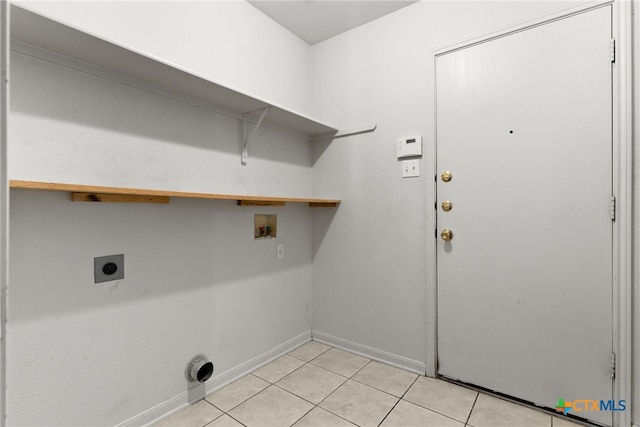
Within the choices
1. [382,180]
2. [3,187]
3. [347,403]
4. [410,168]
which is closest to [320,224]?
[382,180]

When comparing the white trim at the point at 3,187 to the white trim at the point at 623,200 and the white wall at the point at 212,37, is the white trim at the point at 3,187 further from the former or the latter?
the white trim at the point at 623,200

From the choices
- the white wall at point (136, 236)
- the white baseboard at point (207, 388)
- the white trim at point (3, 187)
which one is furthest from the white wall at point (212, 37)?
the white baseboard at point (207, 388)

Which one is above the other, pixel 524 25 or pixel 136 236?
pixel 524 25

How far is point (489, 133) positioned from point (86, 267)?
7.10 ft

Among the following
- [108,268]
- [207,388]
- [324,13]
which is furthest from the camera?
[324,13]

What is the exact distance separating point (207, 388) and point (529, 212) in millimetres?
2083

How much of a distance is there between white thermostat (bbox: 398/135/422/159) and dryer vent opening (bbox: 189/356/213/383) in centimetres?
175

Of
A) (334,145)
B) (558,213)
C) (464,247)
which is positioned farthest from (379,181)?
(558,213)

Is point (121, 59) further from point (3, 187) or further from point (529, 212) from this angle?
point (529, 212)

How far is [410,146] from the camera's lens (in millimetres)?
1965

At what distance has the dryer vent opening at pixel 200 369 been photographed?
1.58 metres

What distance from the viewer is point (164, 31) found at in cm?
154

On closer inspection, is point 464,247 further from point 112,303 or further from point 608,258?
point 112,303

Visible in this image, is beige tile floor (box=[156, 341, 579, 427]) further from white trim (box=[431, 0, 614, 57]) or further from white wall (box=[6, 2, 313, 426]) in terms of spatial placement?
white trim (box=[431, 0, 614, 57])
